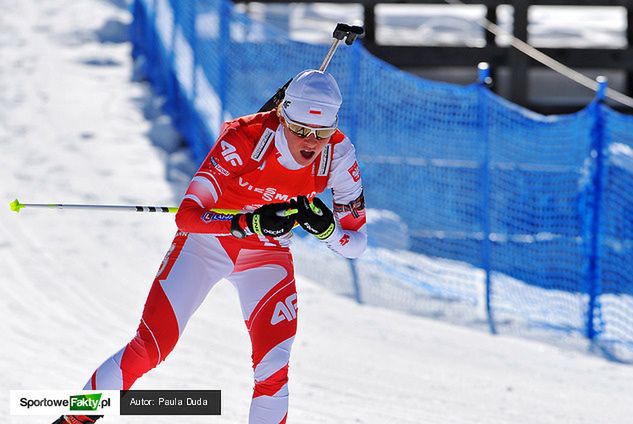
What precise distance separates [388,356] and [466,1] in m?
6.38

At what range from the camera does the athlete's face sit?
15.4 ft

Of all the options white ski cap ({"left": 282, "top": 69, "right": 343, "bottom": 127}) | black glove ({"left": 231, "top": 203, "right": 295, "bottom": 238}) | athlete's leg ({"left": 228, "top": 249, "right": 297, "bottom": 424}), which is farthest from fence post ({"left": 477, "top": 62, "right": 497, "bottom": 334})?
black glove ({"left": 231, "top": 203, "right": 295, "bottom": 238})

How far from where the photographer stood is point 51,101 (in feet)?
40.2

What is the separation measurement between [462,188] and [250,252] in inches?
235

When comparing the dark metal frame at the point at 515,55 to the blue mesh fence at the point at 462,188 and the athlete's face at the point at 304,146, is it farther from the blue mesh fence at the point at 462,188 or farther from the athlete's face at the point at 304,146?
the athlete's face at the point at 304,146

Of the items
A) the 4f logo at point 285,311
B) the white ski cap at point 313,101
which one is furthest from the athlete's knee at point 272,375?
the white ski cap at point 313,101

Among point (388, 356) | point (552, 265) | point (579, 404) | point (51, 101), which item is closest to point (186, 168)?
point (51, 101)

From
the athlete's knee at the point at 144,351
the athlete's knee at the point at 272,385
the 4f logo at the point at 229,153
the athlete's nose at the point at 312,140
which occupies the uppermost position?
the athlete's nose at the point at 312,140

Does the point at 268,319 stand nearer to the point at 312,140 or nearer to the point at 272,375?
the point at 272,375

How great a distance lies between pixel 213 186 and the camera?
15.5 feet

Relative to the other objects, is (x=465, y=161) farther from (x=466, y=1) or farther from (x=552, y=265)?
(x=466, y=1)

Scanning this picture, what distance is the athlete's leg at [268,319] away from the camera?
4.57 metres

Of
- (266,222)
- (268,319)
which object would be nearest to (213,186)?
(266,222)

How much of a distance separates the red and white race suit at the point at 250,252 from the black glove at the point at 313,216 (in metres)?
0.14
